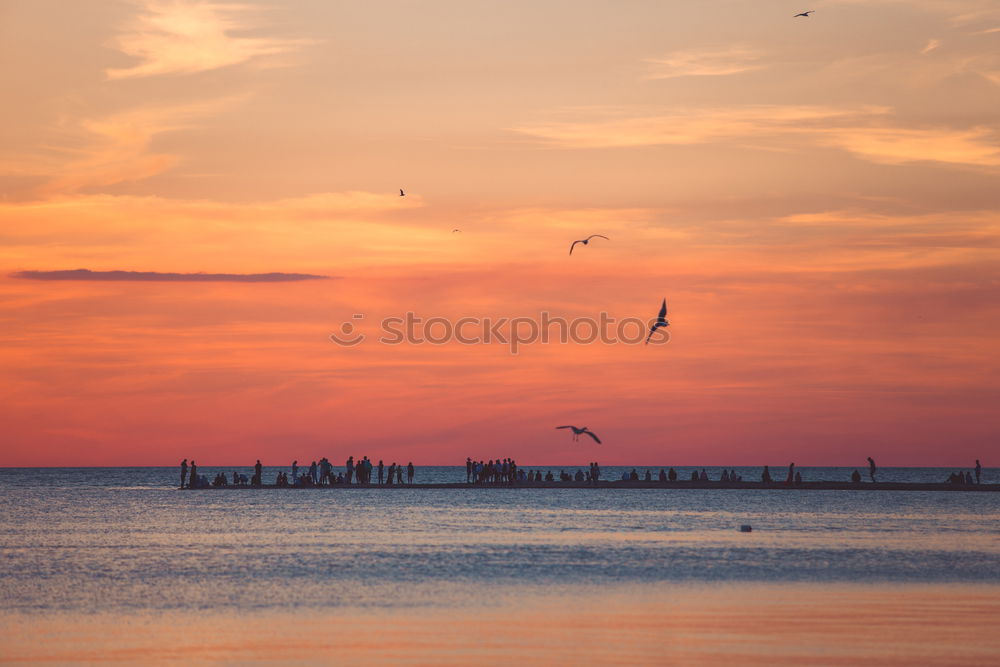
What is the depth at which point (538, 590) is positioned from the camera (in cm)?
2950

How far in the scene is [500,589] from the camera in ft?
97.1

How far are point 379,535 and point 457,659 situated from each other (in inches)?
1003

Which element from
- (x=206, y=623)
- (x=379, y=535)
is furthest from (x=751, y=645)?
(x=379, y=535)

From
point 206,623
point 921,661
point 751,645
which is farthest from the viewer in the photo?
point 206,623

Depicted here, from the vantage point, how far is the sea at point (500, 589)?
2186 cm

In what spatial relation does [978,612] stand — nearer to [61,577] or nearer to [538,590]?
[538,590]

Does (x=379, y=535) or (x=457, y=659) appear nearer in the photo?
(x=457, y=659)

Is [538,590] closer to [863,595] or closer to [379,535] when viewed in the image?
[863,595]

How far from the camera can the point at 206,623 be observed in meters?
24.8

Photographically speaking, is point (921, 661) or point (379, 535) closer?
point (921, 661)

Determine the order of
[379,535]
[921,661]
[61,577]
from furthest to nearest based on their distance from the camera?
[379,535]
[61,577]
[921,661]

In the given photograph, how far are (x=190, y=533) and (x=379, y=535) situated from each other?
7388 mm

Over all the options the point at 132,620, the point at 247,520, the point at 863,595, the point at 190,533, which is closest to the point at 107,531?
the point at 190,533

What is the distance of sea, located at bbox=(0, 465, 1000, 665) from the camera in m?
21.9
